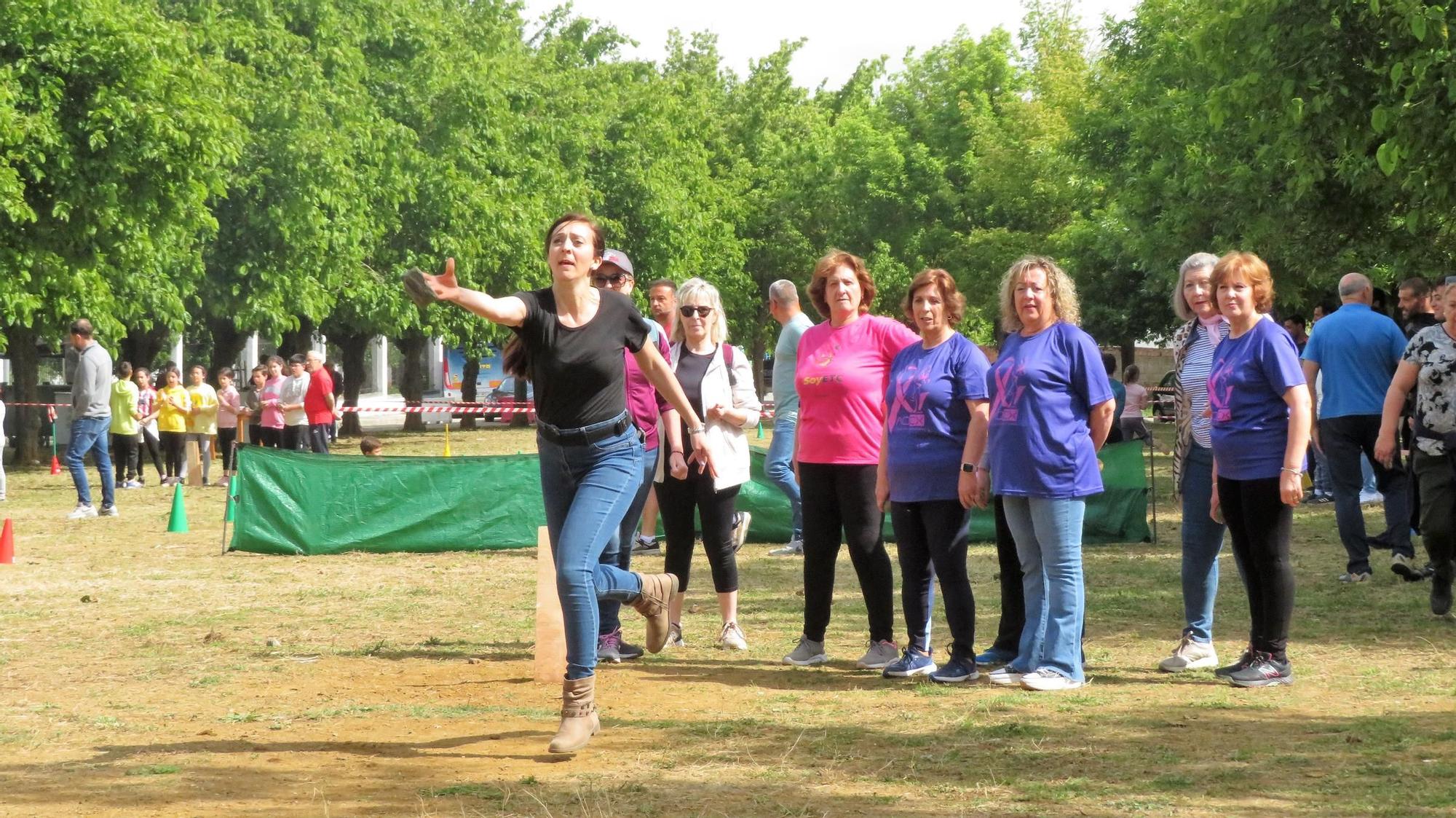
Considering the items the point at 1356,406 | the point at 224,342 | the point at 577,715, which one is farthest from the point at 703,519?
the point at 224,342

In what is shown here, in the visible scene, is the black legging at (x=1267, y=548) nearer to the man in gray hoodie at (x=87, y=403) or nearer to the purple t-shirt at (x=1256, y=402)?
the purple t-shirt at (x=1256, y=402)

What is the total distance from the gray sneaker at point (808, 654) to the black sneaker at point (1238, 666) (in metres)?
1.76

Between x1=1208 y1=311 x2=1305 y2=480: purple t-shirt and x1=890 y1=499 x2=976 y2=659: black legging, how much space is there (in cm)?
116

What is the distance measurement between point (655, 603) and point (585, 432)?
113 centimetres

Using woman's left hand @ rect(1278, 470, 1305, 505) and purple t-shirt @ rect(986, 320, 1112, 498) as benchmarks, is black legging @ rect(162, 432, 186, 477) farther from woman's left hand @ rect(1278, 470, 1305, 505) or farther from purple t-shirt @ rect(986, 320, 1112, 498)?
woman's left hand @ rect(1278, 470, 1305, 505)

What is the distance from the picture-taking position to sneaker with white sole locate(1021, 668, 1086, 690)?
282 inches

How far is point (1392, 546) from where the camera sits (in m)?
11.0

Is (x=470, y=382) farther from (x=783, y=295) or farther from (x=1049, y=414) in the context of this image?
(x=1049, y=414)

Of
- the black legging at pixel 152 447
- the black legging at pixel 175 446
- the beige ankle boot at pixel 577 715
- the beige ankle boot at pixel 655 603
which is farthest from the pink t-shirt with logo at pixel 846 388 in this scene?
the black legging at pixel 152 447

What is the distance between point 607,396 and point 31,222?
774 inches

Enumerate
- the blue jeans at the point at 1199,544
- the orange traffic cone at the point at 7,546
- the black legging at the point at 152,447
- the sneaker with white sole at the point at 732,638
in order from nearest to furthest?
1. the blue jeans at the point at 1199,544
2. the sneaker with white sole at the point at 732,638
3. the orange traffic cone at the point at 7,546
4. the black legging at the point at 152,447

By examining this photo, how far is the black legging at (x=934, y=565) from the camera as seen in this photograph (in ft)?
24.5

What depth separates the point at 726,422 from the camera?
8.44 meters

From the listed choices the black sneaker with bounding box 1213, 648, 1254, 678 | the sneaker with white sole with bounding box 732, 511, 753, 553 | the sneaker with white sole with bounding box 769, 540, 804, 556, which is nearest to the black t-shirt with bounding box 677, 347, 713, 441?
the sneaker with white sole with bounding box 732, 511, 753, 553
